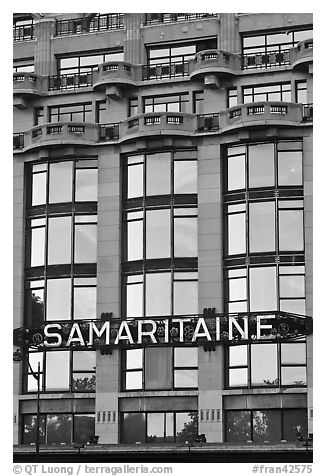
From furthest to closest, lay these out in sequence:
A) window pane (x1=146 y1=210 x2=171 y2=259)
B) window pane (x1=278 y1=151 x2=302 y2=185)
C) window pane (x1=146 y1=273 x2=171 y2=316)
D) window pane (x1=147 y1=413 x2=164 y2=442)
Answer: window pane (x1=146 y1=210 x2=171 y2=259), window pane (x1=146 y1=273 x2=171 y2=316), window pane (x1=278 y1=151 x2=302 y2=185), window pane (x1=147 y1=413 x2=164 y2=442)

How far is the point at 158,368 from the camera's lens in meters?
43.3

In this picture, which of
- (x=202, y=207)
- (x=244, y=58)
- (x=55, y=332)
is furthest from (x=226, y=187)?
(x=55, y=332)

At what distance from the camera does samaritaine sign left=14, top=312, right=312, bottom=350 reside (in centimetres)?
4184

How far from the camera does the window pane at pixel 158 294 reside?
43031mm

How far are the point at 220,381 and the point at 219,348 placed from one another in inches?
44.1

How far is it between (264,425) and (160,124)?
35.9 ft

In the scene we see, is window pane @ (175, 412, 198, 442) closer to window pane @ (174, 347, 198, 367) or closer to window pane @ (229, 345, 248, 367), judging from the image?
window pane @ (174, 347, 198, 367)

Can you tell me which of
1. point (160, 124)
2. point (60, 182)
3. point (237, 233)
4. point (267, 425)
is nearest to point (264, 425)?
point (267, 425)

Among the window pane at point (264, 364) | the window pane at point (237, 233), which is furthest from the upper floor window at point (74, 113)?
the window pane at point (264, 364)

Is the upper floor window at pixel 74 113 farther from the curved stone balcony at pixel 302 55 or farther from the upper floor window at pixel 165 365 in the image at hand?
the upper floor window at pixel 165 365

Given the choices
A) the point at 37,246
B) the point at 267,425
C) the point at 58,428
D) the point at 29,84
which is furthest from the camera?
the point at 29,84

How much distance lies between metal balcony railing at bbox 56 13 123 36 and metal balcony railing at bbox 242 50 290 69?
4682 millimetres

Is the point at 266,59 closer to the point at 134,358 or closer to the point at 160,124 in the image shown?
the point at 160,124

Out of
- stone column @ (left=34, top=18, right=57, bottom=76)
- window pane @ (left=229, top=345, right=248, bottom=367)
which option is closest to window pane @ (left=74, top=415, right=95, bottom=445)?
window pane @ (left=229, top=345, right=248, bottom=367)
